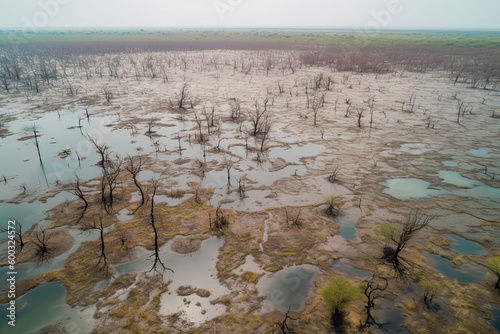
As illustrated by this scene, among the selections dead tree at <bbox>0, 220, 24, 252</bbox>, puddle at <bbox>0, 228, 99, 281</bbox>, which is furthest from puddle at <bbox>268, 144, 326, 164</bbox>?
dead tree at <bbox>0, 220, 24, 252</bbox>

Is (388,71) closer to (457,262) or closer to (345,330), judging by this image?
(457,262)

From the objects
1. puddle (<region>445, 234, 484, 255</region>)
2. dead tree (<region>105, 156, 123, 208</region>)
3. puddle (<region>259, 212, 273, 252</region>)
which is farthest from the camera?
dead tree (<region>105, 156, 123, 208</region>)

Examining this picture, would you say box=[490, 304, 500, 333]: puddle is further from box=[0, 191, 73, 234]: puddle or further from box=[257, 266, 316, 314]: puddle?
box=[0, 191, 73, 234]: puddle

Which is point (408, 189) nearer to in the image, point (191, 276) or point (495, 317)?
point (495, 317)

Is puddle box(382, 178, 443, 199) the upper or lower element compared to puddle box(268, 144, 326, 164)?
lower

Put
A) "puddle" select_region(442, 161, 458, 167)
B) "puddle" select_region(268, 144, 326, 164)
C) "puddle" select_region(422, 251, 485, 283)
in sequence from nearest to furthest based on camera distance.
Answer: "puddle" select_region(422, 251, 485, 283) < "puddle" select_region(442, 161, 458, 167) < "puddle" select_region(268, 144, 326, 164)

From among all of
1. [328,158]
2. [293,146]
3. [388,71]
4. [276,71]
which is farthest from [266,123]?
[388,71]

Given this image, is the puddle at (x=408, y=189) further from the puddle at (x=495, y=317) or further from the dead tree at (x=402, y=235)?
the puddle at (x=495, y=317)

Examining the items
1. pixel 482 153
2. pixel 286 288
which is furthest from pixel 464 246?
pixel 482 153
